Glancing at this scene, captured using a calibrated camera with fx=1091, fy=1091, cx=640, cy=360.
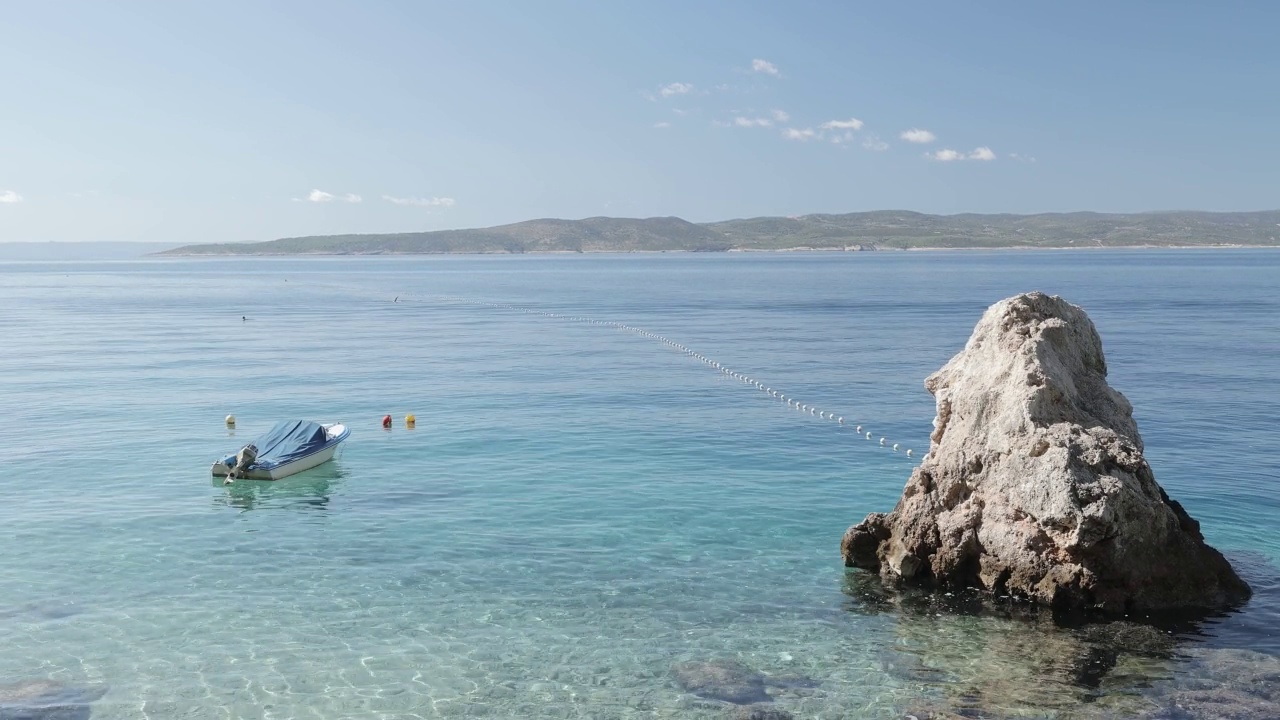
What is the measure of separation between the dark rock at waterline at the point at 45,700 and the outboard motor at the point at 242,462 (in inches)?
478

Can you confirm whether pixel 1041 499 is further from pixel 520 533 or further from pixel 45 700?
pixel 45 700

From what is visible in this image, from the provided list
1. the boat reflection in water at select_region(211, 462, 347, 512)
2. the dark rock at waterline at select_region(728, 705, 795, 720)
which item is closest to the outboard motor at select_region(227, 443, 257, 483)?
the boat reflection in water at select_region(211, 462, 347, 512)

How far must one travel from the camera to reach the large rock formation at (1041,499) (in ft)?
55.5

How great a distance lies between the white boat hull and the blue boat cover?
0.38 feet

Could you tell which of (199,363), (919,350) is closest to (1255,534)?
(919,350)

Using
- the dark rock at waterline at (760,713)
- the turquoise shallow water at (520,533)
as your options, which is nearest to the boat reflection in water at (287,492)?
the turquoise shallow water at (520,533)

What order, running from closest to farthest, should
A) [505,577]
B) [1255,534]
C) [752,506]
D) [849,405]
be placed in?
[505,577] → [1255,534] → [752,506] → [849,405]

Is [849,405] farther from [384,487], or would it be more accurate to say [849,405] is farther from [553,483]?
[384,487]

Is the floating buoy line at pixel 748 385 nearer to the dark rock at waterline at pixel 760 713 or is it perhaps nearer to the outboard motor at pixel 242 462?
the outboard motor at pixel 242 462

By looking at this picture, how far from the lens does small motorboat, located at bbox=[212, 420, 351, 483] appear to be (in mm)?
26938

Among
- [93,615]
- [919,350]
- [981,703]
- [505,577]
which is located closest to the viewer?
[981,703]

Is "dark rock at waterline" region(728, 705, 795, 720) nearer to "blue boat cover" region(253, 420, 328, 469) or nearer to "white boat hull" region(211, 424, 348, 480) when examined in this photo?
"white boat hull" region(211, 424, 348, 480)

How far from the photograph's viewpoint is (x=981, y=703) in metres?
14.1

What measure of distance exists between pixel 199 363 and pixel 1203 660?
150ft
